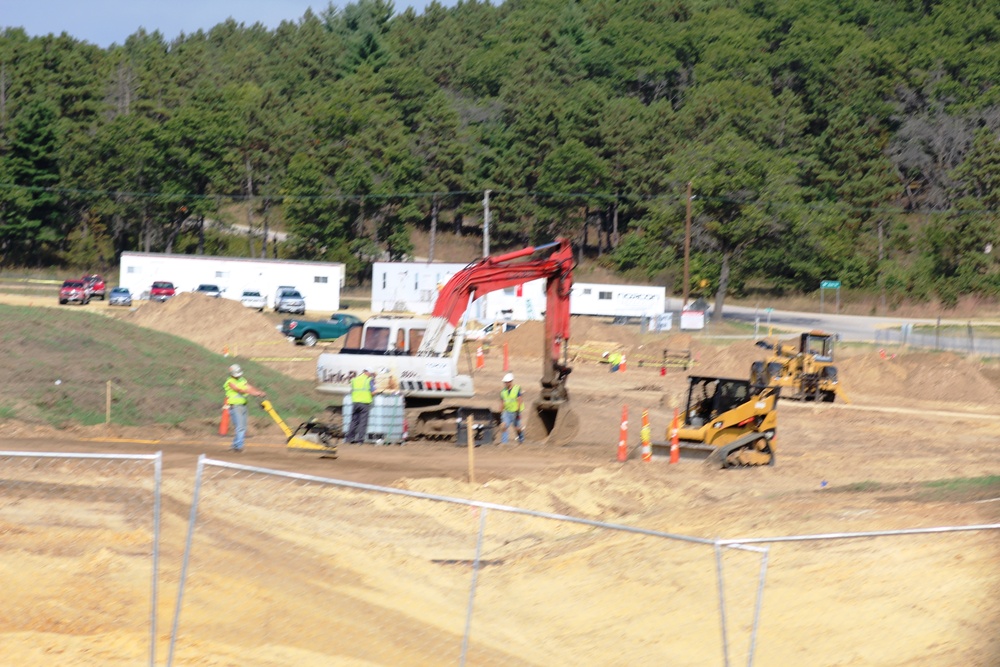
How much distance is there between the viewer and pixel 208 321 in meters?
51.5

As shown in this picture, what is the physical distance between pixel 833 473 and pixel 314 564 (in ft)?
46.6

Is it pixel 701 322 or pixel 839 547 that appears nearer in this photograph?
pixel 839 547

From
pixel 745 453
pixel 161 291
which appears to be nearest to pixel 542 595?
pixel 745 453

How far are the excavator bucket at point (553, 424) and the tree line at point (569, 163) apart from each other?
55950mm

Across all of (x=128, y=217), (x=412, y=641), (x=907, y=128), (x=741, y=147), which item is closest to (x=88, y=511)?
(x=412, y=641)

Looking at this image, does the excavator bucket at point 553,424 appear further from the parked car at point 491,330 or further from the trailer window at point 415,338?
the parked car at point 491,330

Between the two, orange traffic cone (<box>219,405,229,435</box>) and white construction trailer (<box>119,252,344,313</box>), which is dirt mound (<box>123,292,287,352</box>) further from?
orange traffic cone (<box>219,405,229,435</box>)

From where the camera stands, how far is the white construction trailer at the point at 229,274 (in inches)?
2817

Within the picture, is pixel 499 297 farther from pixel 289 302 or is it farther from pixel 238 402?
pixel 238 402

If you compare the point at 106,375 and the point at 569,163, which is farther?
the point at 569,163

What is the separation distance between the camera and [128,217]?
99.5m

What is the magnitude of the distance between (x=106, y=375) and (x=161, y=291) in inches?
1602

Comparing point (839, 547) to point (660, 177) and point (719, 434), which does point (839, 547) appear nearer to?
point (719, 434)

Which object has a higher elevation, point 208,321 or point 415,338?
point 208,321
